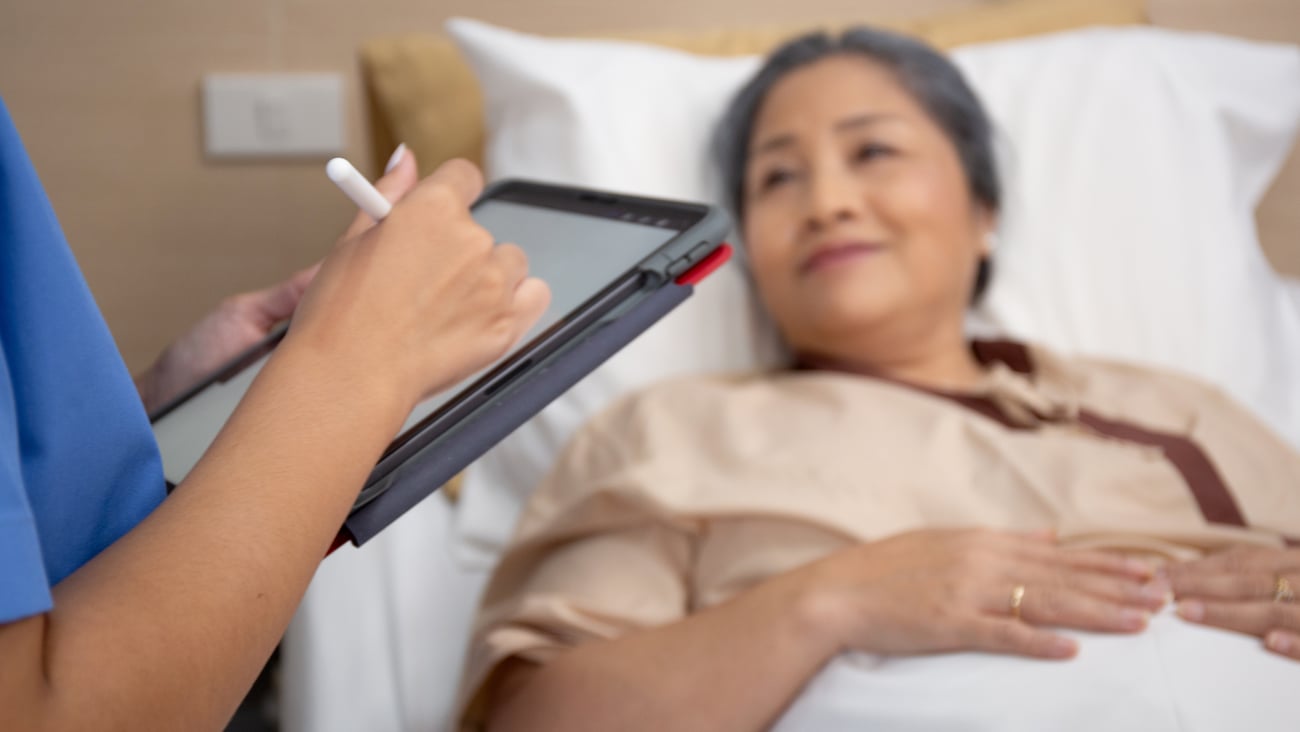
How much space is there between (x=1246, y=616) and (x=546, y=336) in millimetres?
546

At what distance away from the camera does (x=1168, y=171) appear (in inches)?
56.2

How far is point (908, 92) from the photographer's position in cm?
128

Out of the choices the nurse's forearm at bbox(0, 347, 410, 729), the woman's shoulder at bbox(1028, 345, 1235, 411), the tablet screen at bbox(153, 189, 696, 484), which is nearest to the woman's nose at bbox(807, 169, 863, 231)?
the woman's shoulder at bbox(1028, 345, 1235, 411)

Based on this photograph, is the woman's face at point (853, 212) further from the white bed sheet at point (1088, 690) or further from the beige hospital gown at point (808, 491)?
the white bed sheet at point (1088, 690)

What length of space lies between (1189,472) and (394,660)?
0.78m

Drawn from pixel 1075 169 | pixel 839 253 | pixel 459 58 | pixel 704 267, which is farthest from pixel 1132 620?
pixel 459 58

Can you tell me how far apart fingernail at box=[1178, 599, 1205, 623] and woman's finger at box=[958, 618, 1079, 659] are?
0.10 meters

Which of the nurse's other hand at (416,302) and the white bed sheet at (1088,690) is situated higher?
the nurse's other hand at (416,302)

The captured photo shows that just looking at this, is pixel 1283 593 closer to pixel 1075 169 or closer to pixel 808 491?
pixel 808 491

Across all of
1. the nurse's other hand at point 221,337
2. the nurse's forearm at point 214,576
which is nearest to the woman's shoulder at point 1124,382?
the nurse's other hand at point 221,337

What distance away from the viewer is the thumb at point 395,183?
625 mm

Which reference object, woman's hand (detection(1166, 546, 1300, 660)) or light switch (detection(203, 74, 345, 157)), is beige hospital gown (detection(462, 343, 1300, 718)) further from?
light switch (detection(203, 74, 345, 157))

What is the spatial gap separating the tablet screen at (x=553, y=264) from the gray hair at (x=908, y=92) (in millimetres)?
540

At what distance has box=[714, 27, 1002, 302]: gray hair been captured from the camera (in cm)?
130
